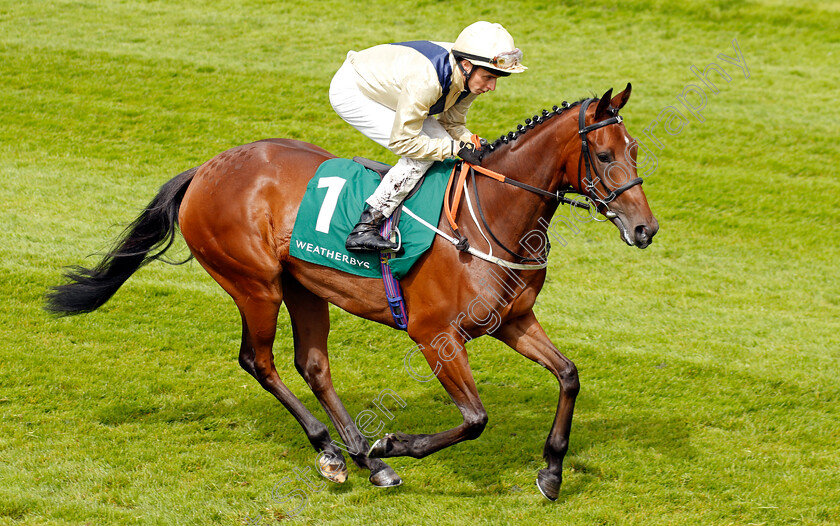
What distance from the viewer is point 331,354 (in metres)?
6.97

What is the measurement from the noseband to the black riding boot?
3.65 ft

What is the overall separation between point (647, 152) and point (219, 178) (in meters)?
7.25

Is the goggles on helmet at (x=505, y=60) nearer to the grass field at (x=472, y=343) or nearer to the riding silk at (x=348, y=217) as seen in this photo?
the riding silk at (x=348, y=217)

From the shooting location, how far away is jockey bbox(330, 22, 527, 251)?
4.62m

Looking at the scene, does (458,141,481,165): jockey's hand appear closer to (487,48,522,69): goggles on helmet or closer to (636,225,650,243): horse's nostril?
(487,48,522,69): goggles on helmet

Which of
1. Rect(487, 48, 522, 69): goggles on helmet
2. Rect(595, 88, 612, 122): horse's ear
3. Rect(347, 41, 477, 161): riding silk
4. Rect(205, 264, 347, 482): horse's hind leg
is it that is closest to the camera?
Rect(595, 88, 612, 122): horse's ear

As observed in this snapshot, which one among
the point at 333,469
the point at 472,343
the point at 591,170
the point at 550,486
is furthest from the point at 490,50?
the point at 472,343

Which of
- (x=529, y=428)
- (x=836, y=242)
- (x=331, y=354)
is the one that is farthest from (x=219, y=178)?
(x=836, y=242)

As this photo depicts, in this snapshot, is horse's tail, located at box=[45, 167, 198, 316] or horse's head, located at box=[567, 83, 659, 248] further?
horse's tail, located at box=[45, 167, 198, 316]

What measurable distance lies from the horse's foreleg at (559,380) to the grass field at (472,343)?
0.21 m

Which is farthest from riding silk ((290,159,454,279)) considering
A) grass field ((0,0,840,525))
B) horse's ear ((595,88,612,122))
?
Answer: grass field ((0,0,840,525))

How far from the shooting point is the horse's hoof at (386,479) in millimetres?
5133

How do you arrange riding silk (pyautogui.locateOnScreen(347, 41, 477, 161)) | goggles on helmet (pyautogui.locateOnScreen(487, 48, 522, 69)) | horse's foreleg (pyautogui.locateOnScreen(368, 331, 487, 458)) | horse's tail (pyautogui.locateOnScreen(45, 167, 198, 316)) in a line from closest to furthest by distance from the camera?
goggles on helmet (pyautogui.locateOnScreen(487, 48, 522, 69)) → riding silk (pyautogui.locateOnScreen(347, 41, 477, 161)) → horse's foreleg (pyautogui.locateOnScreen(368, 331, 487, 458)) → horse's tail (pyautogui.locateOnScreen(45, 167, 198, 316))

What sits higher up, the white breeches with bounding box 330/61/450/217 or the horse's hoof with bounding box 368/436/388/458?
the white breeches with bounding box 330/61/450/217
